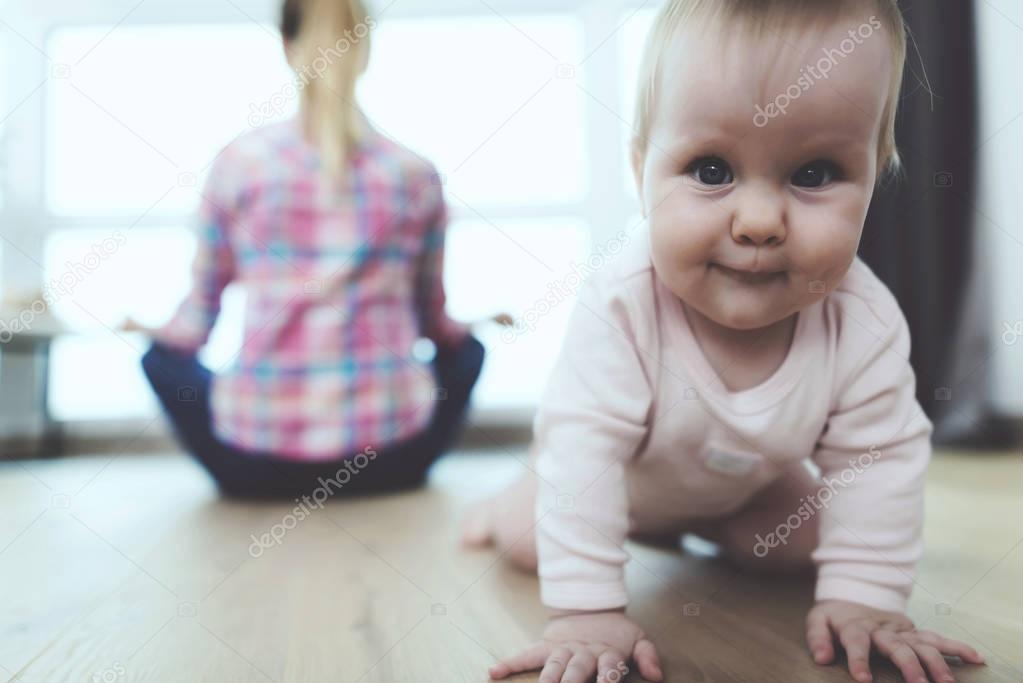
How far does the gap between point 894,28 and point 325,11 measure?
1.16 m

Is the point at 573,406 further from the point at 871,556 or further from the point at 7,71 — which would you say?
the point at 7,71

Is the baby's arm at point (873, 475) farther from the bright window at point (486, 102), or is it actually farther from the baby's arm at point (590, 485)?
the bright window at point (486, 102)

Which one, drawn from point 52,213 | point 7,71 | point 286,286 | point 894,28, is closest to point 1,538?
point 286,286

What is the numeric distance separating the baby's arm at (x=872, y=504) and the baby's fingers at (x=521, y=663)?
202 mm

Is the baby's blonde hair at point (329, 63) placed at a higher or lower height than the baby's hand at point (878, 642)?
higher

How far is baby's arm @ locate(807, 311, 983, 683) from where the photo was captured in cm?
62

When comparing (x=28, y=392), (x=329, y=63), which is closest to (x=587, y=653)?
(x=329, y=63)

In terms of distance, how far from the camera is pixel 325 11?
4.94 ft

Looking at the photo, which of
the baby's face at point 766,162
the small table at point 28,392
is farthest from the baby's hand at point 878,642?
the small table at point 28,392

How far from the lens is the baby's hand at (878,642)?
562 millimetres

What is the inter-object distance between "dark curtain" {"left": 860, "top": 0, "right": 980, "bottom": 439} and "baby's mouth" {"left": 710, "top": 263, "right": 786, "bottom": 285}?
1.46m

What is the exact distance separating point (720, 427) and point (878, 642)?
210 millimetres

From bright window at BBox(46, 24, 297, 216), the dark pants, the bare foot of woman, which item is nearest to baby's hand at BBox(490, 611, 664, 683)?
the bare foot of woman

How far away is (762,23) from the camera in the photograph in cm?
58
